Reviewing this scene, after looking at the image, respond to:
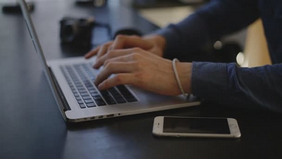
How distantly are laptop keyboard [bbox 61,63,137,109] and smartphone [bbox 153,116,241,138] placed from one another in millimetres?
120

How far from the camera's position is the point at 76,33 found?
1252 millimetres

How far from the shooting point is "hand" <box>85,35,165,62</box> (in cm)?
103

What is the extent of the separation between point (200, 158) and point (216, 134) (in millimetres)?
78

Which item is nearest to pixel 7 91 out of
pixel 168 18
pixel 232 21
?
pixel 232 21

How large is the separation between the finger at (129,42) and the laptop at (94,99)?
0.14 metres

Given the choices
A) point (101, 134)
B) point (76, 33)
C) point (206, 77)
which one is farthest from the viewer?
point (76, 33)

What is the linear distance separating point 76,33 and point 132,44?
26 centimetres

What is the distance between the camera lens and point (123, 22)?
1.50 metres

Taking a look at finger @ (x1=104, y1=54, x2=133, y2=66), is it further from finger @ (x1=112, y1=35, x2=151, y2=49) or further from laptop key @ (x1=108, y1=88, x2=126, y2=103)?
finger @ (x1=112, y1=35, x2=151, y2=49)

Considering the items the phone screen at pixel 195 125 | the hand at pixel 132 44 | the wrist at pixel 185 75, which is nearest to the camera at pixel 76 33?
the hand at pixel 132 44

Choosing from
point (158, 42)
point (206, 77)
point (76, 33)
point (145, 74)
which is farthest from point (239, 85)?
point (76, 33)

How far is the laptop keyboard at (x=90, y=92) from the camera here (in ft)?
2.64

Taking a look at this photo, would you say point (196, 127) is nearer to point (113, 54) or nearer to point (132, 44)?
point (113, 54)

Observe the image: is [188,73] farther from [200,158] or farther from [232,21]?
[232,21]
